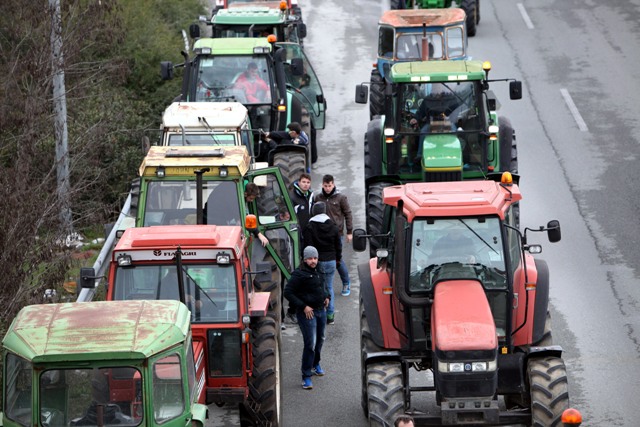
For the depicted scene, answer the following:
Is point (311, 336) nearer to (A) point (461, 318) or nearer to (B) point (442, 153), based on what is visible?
(A) point (461, 318)

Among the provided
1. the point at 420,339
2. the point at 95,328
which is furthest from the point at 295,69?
the point at 95,328

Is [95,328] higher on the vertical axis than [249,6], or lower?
higher

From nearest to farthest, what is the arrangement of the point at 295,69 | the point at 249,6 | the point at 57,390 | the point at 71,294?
the point at 57,390 < the point at 71,294 < the point at 295,69 < the point at 249,6

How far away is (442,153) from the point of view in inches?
732

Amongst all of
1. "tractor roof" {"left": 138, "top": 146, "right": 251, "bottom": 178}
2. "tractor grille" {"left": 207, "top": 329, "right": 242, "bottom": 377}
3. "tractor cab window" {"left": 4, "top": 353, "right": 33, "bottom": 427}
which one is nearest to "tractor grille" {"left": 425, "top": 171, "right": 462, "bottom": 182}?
"tractor roof" {"left": 138, "top": 146, "right": 251, "bottom": 178}

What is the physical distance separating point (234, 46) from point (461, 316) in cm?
1026

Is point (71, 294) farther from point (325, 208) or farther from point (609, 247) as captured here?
Answer: point (609, 247)

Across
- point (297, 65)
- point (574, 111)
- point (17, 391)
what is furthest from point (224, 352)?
point (574, 111)

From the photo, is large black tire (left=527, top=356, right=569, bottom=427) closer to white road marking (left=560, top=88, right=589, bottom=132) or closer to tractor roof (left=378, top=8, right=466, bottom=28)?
white road marking (left=560, top=88, right=589, bottom=132)

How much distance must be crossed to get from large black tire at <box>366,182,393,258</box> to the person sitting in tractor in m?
3.74

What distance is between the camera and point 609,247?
787 inches

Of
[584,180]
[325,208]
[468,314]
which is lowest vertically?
[584,180]

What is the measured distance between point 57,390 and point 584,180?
14.0 metres

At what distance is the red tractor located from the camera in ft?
40.0
